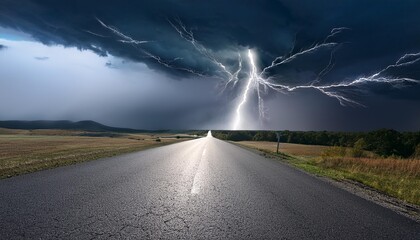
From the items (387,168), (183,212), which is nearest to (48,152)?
(183,212)

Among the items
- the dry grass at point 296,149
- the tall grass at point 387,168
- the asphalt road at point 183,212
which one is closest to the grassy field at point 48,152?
the asphalt road at point 183,212

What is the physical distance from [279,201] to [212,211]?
1.90m

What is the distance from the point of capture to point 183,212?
5.66 m

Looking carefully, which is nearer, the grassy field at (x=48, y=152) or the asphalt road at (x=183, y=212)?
the asphalt road at (x=183, y=212)

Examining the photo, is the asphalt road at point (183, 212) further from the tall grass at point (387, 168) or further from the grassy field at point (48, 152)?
the tall grass at point (387, 168)

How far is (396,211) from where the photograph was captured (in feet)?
22.1

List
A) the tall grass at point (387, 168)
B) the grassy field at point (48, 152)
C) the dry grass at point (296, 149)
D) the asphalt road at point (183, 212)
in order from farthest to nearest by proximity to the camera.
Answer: the dry grass at point (296, 149) → the tall grass at point (387, 168) → the grassy field at point (48, 152) → the asphalt road at point (183, 212)

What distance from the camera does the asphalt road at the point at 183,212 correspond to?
14.6 ft

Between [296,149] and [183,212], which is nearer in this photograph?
[183,212]

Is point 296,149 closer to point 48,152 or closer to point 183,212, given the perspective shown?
point 48,152

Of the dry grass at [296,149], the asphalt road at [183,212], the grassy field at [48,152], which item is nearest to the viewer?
the asphalt road at [183,212]

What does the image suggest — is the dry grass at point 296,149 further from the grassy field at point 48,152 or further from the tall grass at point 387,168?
the tall grass at point 387,168

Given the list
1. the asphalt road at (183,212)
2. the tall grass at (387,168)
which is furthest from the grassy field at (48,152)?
the tall grass at (387,168)

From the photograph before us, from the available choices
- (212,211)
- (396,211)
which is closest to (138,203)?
(212,211)
